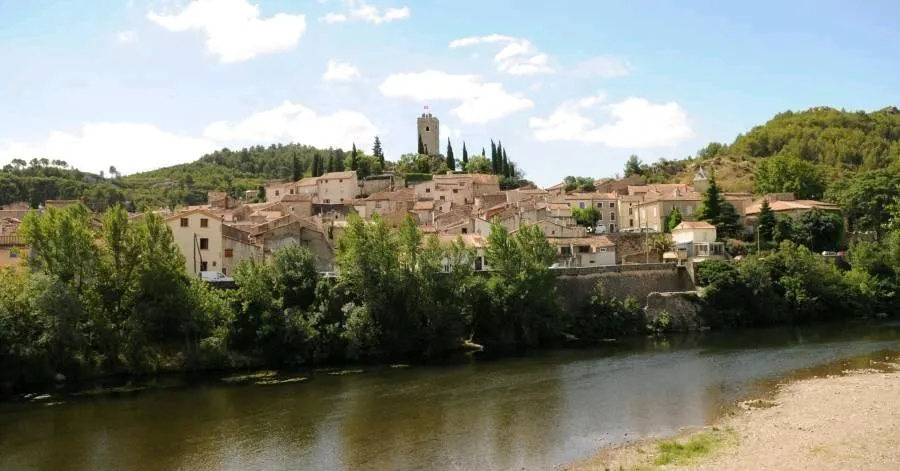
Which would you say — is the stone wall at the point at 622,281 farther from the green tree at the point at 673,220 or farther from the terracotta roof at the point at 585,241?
the green tree at the point at 673,220

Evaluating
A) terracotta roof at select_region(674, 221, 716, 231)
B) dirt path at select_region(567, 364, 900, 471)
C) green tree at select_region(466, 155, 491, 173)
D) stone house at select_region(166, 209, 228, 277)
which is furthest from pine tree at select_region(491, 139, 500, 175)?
dirt path at select_region(567, 364, 900, 471)

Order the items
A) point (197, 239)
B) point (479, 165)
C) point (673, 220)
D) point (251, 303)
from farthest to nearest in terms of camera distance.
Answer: point (479, 165) → point (673, 220) → point (197, 239) → point (251, 303)

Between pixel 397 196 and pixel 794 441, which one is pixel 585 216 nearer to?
pixel 397 196

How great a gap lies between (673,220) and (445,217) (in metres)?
17.1

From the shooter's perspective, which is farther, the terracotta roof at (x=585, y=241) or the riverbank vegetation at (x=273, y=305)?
the terracotta roof at (x=585, y=241)

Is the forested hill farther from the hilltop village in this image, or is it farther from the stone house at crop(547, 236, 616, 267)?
the stone house at crop(547, 236, 616, 267)

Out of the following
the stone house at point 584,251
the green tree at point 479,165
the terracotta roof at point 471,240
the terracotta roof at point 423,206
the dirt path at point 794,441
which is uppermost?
the green tree at point 479,165

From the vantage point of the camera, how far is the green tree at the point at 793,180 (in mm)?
70963

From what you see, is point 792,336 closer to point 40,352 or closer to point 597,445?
point 597,445

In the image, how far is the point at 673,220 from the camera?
58.1m

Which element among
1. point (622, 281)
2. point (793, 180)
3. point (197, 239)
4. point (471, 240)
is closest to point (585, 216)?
point (471, 240)

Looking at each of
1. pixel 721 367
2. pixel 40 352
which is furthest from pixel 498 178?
pixel 40 352

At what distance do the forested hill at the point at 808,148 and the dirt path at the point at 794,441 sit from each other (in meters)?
57.3

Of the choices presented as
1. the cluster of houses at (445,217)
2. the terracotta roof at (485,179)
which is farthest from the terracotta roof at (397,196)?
the terracotta roof at (485,179)
